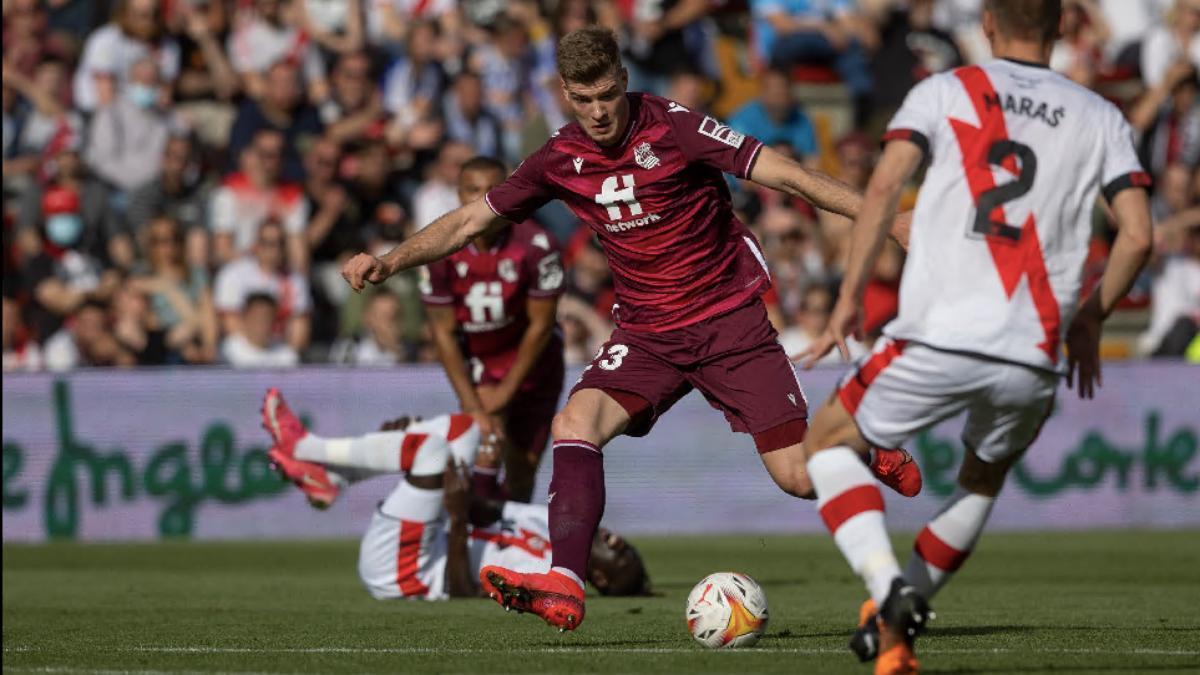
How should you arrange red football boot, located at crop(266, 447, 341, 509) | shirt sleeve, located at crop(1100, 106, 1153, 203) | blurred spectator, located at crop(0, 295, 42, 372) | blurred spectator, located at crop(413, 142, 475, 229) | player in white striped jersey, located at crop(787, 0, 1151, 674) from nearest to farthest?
player in white striped jersey, located at crop(787, 0, 1151, 674)
shirt sleeve, located at crop(1100, 106, 1153, 203)
red football boot, located at crop(266, 447, 341, 509)
blurred spectator, located at crop(0, 295, 42, 372)
blurred spectator, located at crop(413, 142, 475, 229)

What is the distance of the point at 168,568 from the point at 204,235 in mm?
5746

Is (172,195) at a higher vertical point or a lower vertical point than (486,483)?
higher

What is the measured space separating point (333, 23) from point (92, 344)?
4888mm

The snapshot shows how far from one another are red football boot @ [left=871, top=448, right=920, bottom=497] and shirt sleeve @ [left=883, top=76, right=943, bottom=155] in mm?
2578

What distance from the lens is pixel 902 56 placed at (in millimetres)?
20328

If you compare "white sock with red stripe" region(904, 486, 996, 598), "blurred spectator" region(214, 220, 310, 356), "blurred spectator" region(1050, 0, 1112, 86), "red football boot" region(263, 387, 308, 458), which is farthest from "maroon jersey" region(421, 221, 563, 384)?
"blurred spectator" region(1050, 0, 1112, 86)

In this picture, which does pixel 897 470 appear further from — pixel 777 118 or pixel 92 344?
pixel 777 118

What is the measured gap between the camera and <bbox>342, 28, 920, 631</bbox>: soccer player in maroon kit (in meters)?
8.04

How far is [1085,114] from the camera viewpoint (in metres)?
6.32

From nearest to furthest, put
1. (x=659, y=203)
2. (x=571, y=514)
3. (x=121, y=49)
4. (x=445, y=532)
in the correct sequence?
(x=571, y=514)
(x=659, y=203)
(x=445, y=532)
(x=121, y=49)

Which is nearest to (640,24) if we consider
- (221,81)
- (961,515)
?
(221,81)

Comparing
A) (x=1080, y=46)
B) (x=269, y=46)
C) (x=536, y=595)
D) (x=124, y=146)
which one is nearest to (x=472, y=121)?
(x=269, y=46)

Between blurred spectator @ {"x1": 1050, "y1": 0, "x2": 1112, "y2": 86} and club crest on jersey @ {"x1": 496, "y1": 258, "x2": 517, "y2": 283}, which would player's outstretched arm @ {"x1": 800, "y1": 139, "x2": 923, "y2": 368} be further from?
blurred spectator @ {"x1": 1050, "y1": 0, "x2": 1112, "y2": 86}

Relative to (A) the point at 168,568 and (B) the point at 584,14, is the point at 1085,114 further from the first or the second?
(B) the point at 584,14
